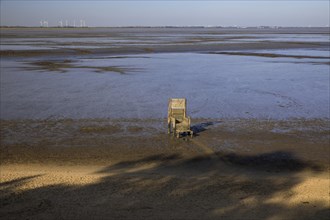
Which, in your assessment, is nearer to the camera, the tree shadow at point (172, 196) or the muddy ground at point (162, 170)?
the tree shadow at point (172, 196)

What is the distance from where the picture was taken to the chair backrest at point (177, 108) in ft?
44.3

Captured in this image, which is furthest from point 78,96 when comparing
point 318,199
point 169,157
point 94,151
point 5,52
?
point 5,52

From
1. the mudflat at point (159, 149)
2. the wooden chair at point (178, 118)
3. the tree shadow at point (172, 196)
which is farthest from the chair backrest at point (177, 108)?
the tree shadow at point (172, 196)

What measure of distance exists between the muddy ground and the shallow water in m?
1.60

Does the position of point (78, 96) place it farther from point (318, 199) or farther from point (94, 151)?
point (318, 199)

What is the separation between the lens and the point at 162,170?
34.4ft

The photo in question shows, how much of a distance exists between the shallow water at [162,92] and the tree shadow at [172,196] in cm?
620

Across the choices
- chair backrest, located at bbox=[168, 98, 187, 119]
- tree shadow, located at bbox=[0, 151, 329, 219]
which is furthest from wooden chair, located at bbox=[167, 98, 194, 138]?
tree shadow, located at bbox=[0, 151, 329, 219]

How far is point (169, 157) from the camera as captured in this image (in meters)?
11.6

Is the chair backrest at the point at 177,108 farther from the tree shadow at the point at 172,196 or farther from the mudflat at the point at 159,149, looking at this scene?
the tree shadow at the point at 172,196

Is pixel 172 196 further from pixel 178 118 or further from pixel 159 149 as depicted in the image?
pixel 178 118

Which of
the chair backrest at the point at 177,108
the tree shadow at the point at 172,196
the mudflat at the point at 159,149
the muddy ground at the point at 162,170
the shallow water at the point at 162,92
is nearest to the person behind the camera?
the tree shadow at the point at 172,196

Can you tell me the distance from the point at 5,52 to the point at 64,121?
32041 millimetres

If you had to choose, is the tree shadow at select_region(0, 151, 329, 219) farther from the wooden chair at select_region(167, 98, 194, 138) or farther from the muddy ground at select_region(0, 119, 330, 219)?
the wooden chair at select_region(167, 98, 194, 138)
